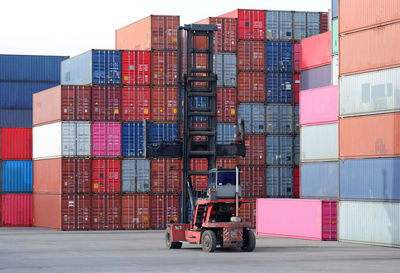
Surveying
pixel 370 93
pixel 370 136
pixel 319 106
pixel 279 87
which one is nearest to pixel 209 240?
pixel 370 136

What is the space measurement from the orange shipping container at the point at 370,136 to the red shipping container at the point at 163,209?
15843 mm

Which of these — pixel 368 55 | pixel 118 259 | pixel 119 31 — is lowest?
pixel 118 259

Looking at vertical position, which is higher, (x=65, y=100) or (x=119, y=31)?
(x=119, y=31)

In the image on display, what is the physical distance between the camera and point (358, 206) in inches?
1576

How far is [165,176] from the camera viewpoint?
54.6m

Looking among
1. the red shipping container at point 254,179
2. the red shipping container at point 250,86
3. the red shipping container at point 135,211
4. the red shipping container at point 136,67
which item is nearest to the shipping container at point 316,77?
the red shipping container at point 250,86

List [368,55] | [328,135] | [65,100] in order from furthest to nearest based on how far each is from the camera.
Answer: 1. [65,100]
2. [328,135]
3. [368,55]

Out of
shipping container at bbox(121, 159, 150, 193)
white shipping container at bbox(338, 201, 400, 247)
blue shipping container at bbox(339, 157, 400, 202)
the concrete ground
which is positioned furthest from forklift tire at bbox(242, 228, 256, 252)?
shipping container at bbox(121, 159, 150, 193)

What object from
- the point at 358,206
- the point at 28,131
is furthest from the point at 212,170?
the point at 28,131

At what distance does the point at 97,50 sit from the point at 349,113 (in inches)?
734

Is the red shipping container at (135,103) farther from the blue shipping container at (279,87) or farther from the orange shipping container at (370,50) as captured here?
the orange shipping container at (370,50)

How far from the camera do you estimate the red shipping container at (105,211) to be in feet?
176

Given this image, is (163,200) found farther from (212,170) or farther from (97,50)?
(212,170)

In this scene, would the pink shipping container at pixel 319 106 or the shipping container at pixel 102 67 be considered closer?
the pink shipping container at pixel 319 106
